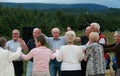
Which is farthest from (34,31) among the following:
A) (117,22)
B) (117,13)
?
(117,13)

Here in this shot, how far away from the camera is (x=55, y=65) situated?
897cm

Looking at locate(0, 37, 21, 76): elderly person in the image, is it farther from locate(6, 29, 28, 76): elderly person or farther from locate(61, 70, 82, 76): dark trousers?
locate(6, 29, 28, 76): elderly person

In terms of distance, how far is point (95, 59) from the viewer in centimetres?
746

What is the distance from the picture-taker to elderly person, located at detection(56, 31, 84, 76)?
7652 mm

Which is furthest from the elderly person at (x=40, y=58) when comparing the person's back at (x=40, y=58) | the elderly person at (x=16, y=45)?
the elderly person at (x=16, y=45)

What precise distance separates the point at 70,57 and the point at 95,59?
50 cm

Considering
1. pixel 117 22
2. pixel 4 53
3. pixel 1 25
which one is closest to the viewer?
pixel 4 53

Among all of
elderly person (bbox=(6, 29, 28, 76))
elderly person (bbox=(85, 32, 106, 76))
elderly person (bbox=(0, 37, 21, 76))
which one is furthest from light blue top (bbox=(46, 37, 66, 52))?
elderly person (bbox=(0, 37, 21, 76))

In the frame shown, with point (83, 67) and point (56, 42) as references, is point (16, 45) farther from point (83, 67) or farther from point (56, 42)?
point (83, 67)

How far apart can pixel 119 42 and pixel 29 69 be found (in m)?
2.27

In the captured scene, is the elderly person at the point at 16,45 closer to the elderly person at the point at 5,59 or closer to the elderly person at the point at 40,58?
the elderly person at the point at 40,58

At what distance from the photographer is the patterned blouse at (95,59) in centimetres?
745

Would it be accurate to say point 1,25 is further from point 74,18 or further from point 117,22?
point 117,22

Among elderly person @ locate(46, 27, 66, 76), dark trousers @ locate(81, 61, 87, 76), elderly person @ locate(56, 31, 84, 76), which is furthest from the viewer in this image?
elderly person @ locate(46, 27, 66, 76)
